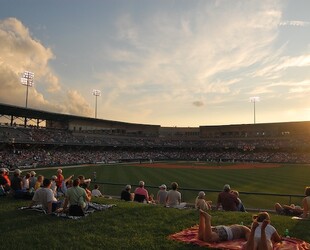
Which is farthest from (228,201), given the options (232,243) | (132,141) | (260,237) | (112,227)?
(132,141)

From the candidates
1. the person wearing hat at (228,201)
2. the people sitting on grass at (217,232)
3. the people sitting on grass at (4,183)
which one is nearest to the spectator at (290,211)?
the person wearing hat at (228,201)

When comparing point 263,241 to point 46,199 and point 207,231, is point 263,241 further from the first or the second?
point 46,199

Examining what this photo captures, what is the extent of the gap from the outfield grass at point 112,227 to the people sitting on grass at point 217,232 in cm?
56

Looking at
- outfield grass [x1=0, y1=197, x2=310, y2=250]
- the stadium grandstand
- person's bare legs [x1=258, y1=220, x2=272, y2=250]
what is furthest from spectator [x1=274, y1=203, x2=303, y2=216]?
the stadium grandstand

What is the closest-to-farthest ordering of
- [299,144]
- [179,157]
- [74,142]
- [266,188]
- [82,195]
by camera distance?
[82,195], [266,188], [74,142], [299,144], [179,157]

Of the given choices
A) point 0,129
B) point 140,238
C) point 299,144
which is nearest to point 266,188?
point 140,238

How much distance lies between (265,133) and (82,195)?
82.9 meters

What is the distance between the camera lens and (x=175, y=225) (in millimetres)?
9406

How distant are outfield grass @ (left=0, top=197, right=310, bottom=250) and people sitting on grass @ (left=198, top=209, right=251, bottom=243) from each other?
0.56 metres

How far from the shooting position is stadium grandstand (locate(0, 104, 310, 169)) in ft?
194

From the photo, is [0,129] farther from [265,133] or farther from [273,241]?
[265,133]

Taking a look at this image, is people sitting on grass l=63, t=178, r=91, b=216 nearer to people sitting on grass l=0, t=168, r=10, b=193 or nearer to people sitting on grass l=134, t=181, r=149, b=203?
people sitting on grass l=134, t=181, r=149, b=203

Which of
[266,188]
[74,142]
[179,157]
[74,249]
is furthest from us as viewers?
[179,157]

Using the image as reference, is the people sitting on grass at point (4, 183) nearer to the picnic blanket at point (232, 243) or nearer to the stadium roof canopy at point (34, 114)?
the picnic blanket at point (232, 243)
